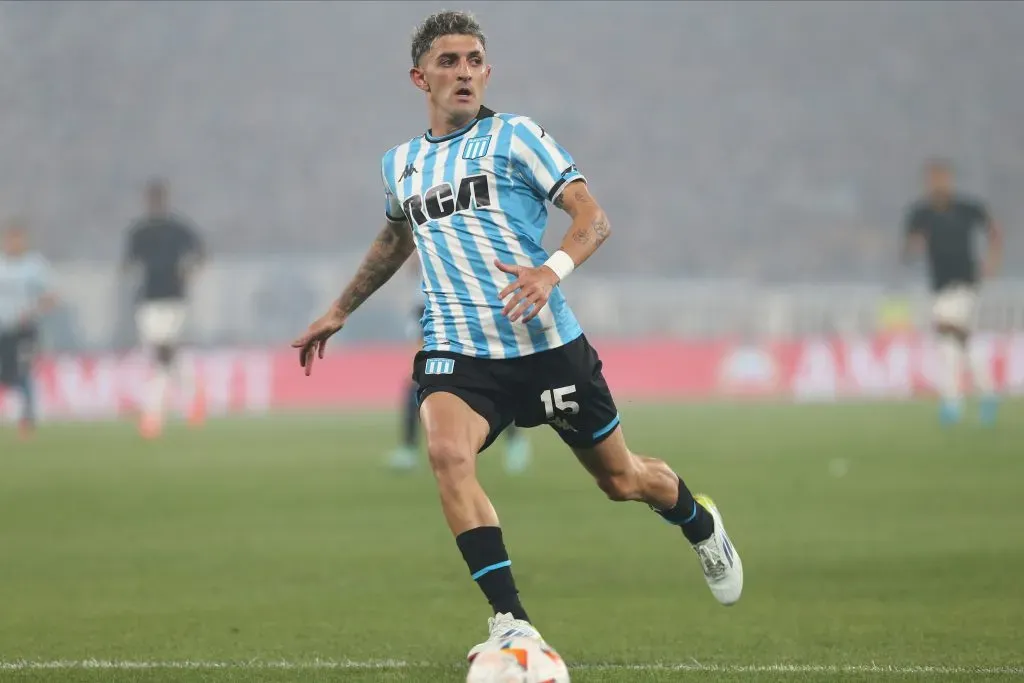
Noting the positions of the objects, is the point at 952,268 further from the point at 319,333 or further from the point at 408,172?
the point at 408,172

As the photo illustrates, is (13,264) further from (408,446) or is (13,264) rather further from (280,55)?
(280,55)

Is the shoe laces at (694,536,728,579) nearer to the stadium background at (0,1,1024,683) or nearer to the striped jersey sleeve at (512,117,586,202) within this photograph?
the stadium background at (0,1,1024,683)

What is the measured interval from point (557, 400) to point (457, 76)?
3.83 feet

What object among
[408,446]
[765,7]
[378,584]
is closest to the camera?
[378,584]

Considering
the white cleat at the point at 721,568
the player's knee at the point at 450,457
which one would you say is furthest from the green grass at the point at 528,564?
the player's knee at the point at 450,457

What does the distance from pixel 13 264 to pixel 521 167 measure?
46.5 feet

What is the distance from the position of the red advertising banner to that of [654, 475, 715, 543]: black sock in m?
16.9

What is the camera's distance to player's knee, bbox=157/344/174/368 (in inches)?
723

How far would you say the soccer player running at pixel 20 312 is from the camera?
59.6 feet

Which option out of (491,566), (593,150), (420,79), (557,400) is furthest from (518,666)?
(593,150)

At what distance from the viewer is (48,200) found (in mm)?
28406

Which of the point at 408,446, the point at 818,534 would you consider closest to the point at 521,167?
the point at 818,534

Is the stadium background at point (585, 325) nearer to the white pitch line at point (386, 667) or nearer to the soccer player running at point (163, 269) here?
the white pitch line at point (386, 667)

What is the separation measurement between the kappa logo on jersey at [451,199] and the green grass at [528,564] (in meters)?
1.53
